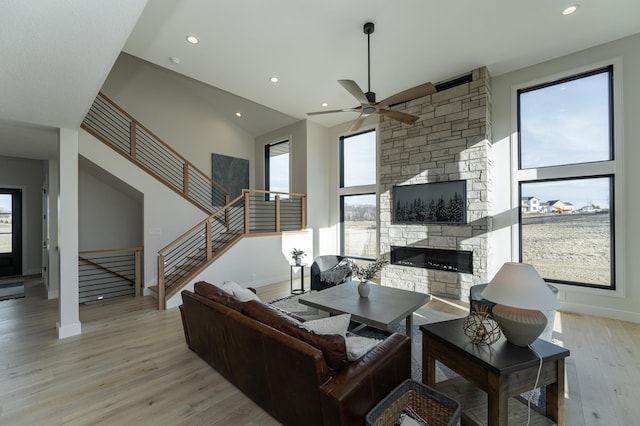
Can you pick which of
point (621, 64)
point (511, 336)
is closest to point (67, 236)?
point (511, 336)

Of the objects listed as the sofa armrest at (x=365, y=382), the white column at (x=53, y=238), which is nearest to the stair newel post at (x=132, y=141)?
the white column at (x=53, y=238)

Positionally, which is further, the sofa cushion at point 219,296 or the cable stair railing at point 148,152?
the cable stair railing at point 148,152

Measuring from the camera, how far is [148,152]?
6.27m

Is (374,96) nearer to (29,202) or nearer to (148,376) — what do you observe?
(148,376)

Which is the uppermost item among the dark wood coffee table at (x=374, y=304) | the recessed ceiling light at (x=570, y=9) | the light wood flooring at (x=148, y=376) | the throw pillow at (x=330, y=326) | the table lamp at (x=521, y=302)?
the recessed ceiling light at (x=570, y=9)

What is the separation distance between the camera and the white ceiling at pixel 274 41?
187 centimetres

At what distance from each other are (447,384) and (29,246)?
9771 millimetres

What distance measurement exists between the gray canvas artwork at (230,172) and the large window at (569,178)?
6.47 metres

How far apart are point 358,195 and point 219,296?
4.77 m

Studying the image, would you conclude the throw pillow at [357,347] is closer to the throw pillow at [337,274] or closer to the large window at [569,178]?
the throw pillow at [337,274]

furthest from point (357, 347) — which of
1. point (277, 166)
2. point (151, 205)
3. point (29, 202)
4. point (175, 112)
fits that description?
point (29, 202)

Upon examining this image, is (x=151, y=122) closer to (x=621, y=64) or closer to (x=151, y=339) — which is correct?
(x=151, y=339)

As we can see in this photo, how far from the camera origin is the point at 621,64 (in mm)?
3838

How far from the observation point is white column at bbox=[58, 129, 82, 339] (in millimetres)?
3510
